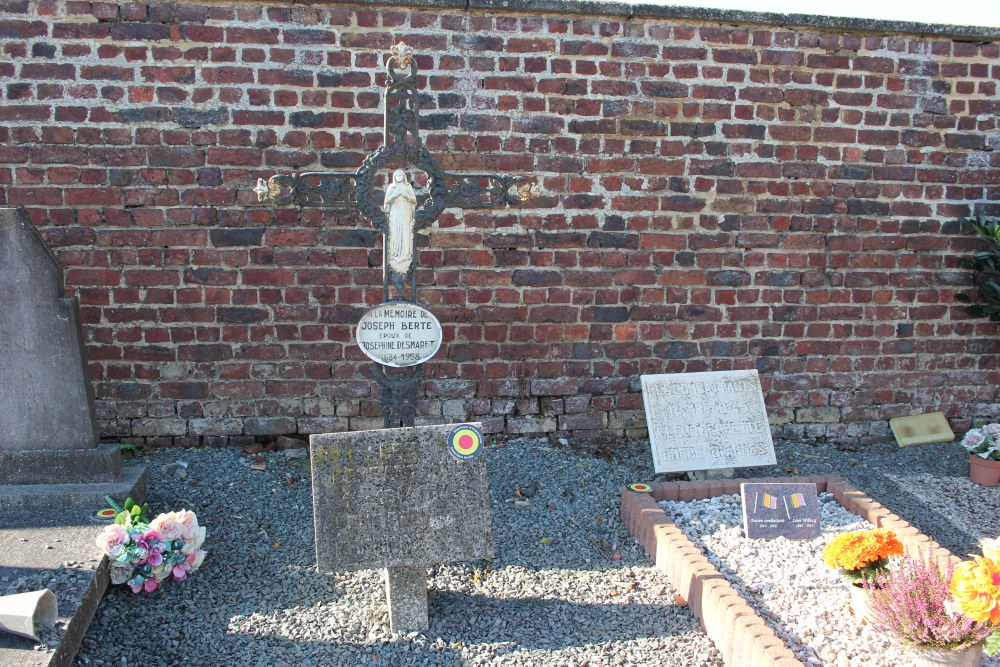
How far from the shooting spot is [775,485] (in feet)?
12.6

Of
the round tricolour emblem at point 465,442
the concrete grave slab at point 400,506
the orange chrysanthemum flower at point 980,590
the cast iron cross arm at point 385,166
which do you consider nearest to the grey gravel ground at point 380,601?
the concrete grave slab at point 400,506

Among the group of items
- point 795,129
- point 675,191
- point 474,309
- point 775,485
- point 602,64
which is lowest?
point 775,485

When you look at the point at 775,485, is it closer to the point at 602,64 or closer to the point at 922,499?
the point at 922,499

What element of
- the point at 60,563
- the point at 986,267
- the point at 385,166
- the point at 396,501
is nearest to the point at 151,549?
the point at 60,563

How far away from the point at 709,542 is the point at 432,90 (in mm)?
3018

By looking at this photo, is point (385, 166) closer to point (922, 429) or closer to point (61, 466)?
point (61, 466)

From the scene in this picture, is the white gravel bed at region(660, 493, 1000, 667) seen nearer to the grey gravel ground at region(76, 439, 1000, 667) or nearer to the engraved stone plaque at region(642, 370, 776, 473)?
the grey gravel ground at region(76, 439, 1000, 667)

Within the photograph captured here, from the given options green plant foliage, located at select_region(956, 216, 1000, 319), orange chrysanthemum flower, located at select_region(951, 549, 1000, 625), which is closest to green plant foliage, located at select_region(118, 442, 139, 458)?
orange chrysanthemum flower, located at select_region(951, 549, 1000, 625)

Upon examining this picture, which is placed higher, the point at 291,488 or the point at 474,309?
the point at 474,309

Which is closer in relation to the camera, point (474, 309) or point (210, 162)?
point (210, 162)

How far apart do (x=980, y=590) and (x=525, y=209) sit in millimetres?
3084

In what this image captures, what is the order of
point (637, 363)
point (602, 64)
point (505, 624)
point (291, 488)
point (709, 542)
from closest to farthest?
point (505, 624) → point (709, 542) → point (291, 488) → point (602, 64) → point (637, 363)

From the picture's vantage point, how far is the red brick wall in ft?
14.4

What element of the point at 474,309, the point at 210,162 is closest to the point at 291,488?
the point at 474,309
